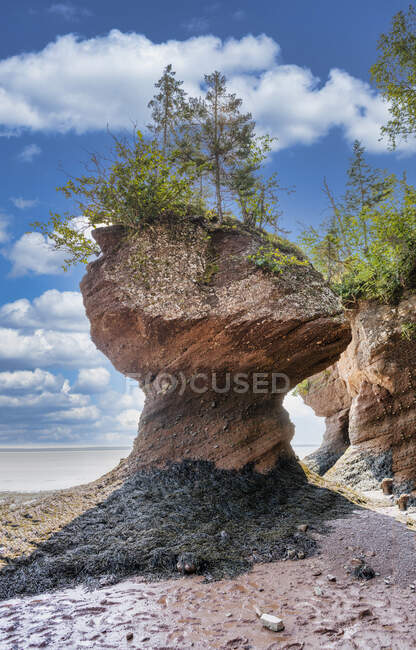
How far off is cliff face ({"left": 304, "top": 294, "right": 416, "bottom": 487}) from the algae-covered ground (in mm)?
3259

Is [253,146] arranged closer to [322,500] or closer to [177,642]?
[322,500]

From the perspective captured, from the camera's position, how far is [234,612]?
3996 mm

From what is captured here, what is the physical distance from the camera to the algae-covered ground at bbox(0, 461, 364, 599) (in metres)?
5.23

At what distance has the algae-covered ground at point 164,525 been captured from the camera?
5.23 m

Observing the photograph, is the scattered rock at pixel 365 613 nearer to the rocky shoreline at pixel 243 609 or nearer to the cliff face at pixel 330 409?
the rocky shoreline at pixel 243 609

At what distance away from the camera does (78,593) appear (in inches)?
180

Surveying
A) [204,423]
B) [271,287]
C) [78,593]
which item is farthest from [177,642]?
[271,287]

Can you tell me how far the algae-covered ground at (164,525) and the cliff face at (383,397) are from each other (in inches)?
128

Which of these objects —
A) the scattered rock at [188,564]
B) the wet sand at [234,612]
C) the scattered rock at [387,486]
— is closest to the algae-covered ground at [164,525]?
the scattered rock at [188,564]

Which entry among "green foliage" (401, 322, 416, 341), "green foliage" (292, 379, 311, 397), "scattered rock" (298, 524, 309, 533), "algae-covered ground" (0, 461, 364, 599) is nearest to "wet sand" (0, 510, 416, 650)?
"algae-covered ground" (0, 461, 364, 599)

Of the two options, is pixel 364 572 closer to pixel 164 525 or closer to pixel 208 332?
pixel 164 525

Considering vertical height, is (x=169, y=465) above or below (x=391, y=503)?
above

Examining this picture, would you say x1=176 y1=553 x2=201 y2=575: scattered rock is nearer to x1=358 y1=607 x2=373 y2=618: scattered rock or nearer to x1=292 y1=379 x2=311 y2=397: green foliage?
x1=358 y1=607 x2=373 y2=618: scattered rock

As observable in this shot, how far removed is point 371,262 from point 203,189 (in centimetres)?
615
